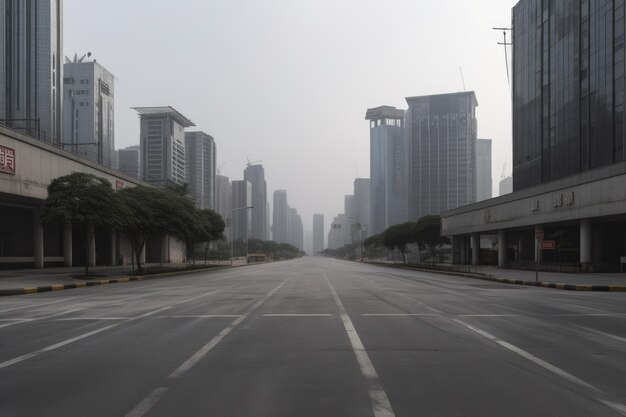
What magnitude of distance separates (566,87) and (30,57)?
207 ft

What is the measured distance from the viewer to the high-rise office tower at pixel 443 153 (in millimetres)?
145250

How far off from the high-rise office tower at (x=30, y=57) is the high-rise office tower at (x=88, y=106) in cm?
1137

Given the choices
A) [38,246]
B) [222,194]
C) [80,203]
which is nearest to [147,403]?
[80,203]

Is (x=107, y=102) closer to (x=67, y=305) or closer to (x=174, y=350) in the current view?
(x=67, y=305)

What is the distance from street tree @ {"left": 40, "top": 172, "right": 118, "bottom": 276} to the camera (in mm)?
30344

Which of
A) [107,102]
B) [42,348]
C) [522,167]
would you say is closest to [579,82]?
[522,167]

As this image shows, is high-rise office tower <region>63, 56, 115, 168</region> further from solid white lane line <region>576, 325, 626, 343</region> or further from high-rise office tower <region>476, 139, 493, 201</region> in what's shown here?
high-rise office tower <region>476, 139, 493, 201</region>

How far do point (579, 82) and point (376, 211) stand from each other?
467 ft

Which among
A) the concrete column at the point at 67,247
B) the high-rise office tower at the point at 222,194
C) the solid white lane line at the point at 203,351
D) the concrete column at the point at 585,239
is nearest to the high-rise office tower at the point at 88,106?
the concrete column at the point at 67,247

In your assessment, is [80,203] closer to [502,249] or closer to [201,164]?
[502,249]

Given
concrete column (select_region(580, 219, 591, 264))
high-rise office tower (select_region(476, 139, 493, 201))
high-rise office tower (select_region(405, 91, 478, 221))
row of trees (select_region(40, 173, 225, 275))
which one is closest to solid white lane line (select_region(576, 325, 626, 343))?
row of trees (select_region(40, 173, 225, 275))

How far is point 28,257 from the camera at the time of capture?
151 feet

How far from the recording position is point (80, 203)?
3064 centimetres

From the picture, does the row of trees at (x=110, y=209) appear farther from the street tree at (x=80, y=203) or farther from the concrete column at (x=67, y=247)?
the concrete column at (x=67, y=247)
